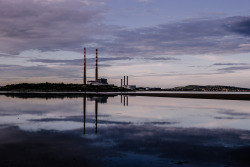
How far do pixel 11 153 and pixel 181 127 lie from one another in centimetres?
1191

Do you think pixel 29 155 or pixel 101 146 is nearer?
→ pixel 29 155

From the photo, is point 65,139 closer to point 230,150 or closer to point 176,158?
point 176,158

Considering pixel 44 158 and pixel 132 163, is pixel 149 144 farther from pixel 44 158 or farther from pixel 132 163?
pixel 44 158

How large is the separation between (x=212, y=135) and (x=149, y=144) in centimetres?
485

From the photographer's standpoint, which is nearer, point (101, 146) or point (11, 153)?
point (11, 153)

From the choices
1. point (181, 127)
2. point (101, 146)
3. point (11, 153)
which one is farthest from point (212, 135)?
point (11, 153)

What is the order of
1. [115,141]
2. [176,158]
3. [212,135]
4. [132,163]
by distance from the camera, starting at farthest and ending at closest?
1. [212,135]
2. [115,141]
3. [176,158]
4. [132,163]

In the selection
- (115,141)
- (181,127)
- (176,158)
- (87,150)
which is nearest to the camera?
(176,158)

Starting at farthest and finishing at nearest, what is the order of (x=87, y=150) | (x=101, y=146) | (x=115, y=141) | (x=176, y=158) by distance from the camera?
(x=115, y=141)
(x=101, y=146)
(x=87, y=150)
(x=176, y=158)

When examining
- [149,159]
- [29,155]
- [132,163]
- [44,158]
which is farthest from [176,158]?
[29,155]

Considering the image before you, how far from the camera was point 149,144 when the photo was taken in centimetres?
1311

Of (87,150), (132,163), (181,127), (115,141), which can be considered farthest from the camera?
(181,127)

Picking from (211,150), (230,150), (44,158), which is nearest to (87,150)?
(44,158)

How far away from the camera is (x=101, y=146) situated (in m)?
12.4
